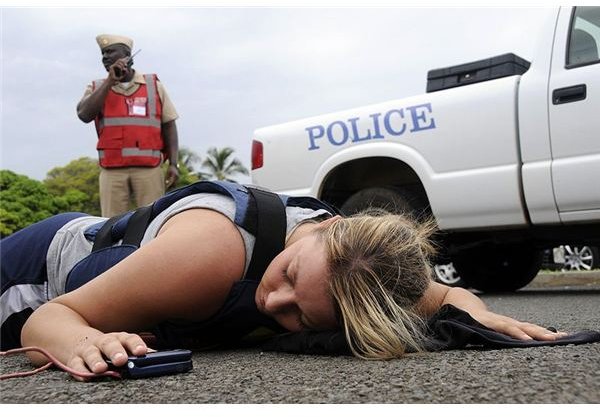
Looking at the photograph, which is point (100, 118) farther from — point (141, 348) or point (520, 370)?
point (520, 370)

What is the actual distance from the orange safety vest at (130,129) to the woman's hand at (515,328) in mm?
3540

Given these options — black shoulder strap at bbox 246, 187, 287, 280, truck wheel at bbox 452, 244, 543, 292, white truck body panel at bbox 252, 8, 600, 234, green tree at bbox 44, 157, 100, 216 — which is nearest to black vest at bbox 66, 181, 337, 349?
black shoulder strap at bbox 246, 187, 287, 280

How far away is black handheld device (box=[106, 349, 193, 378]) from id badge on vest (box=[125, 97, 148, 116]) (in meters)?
3.84

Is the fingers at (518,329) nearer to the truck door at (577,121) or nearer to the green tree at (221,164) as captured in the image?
the truck door at (577,121)

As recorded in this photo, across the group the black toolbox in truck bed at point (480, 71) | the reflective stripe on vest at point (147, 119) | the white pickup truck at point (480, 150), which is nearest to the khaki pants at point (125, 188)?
the reflective stripe on vest at point (147, 119)

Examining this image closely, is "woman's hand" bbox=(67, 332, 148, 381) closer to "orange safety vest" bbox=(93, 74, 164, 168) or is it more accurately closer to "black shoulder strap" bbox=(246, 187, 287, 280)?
"black shoulder strap" bbox=(246, 187, 287, 280)

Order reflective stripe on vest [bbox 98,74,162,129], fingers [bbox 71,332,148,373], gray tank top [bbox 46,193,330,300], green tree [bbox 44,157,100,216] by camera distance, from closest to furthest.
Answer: fingers [bbox 71,332,148,373] → gray tank top [bbox 46,193,330,300] → reflective stripe on vest [bbox 98,74,162,129] → green tree [bbox 44,157,100,216]

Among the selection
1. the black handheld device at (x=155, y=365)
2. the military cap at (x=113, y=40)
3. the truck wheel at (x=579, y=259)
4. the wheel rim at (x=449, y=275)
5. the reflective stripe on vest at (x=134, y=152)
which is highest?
the military cap at (x=113, y=40)

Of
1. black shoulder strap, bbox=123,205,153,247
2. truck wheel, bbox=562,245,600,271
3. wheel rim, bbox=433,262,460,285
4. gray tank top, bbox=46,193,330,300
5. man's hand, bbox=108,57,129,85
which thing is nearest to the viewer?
gray tank top, bbox=46,193,330,300

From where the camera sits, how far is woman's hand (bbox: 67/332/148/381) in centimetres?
159

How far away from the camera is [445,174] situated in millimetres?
4699

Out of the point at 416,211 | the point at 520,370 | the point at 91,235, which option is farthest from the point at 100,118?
the point at 520,370

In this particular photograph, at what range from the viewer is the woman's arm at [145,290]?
1825mm

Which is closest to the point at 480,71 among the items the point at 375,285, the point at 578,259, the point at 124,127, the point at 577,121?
the point at 577,121
